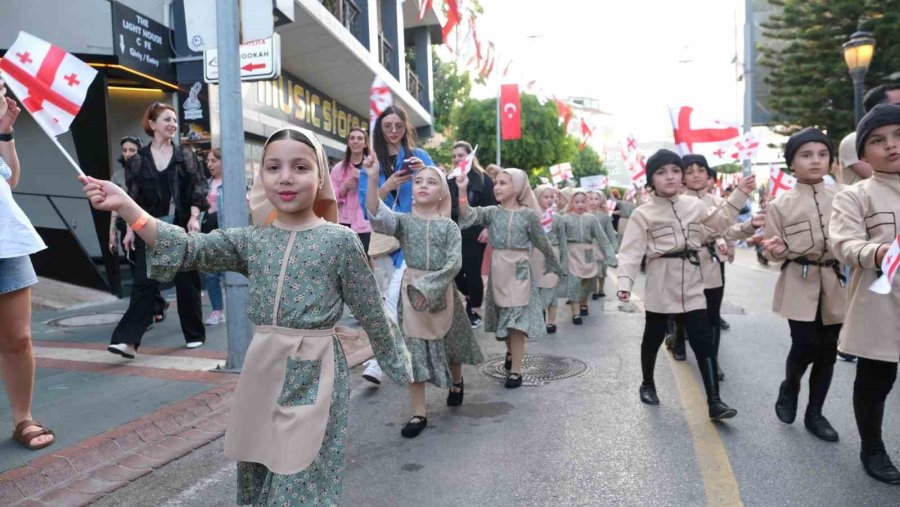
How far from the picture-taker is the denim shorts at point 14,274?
3.71 m

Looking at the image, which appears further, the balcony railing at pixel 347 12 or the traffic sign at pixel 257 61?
the balcony railing at pixel 347 12

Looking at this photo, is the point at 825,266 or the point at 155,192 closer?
the point at 825,266

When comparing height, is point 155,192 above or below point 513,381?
above

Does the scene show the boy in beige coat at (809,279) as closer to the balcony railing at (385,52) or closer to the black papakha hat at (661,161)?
the black papakha hat at (661,161)

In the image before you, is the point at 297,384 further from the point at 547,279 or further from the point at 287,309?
the point at 547,279

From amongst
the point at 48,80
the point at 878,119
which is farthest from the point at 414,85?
the point at 48,80

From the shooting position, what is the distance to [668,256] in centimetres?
494

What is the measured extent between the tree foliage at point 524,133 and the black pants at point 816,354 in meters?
30.5

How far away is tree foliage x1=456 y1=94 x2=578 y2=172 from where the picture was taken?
34.8 m

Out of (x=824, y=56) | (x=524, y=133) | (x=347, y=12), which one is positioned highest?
(x=347, y=12)

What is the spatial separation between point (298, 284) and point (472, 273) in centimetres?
612

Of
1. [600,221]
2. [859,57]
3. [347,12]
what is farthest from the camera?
[347,12]

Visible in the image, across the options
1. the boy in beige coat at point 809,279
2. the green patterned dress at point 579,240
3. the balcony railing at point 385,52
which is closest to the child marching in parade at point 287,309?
the boy in beige coat at point 809,279

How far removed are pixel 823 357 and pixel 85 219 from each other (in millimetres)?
11347
